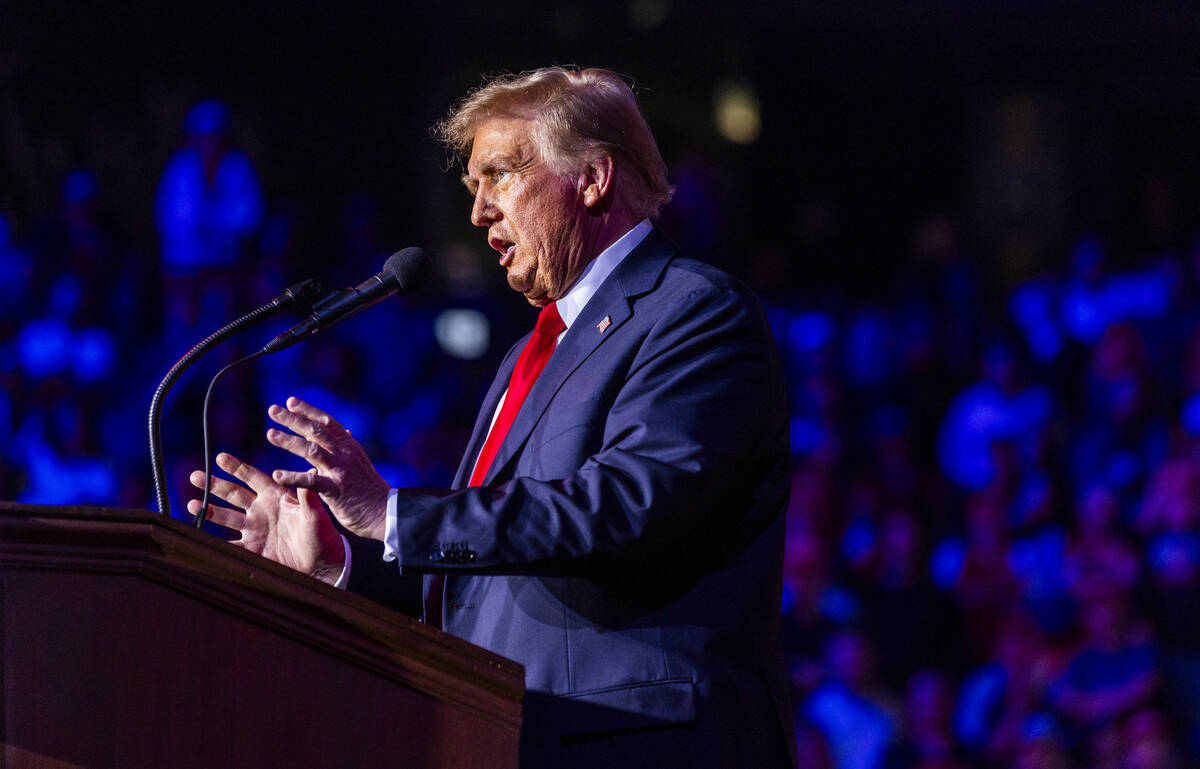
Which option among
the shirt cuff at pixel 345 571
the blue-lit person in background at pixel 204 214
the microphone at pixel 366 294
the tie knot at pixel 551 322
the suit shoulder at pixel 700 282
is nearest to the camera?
the microphone at pixel 366 294

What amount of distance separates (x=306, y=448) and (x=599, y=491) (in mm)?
339

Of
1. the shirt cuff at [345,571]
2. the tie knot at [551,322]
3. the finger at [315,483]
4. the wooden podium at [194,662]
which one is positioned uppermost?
the tie knot at [551,322]

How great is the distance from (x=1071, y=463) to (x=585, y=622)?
15.4 feet

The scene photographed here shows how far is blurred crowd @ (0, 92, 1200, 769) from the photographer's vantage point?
5.10 m

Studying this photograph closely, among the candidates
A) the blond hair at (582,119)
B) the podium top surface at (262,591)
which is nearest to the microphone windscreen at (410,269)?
the blond hair at (582,119)

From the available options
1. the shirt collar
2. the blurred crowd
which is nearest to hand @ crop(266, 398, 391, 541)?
the shirt collar

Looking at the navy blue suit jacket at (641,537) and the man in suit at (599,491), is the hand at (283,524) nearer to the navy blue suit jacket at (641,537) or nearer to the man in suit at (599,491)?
the man in suit at (599,491)

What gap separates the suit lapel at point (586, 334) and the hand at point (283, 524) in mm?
237

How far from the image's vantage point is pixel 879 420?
21.2 ft

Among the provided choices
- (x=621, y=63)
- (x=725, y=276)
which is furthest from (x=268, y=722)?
(x=621, y=63)

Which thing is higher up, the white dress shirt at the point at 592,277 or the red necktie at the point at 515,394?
the white dress shirt at the point at 592,277

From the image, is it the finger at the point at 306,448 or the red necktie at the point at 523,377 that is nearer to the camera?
the finger at the point at 306,448

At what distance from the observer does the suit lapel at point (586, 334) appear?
1.94m

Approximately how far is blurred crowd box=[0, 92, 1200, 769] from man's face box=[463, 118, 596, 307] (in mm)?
3145
